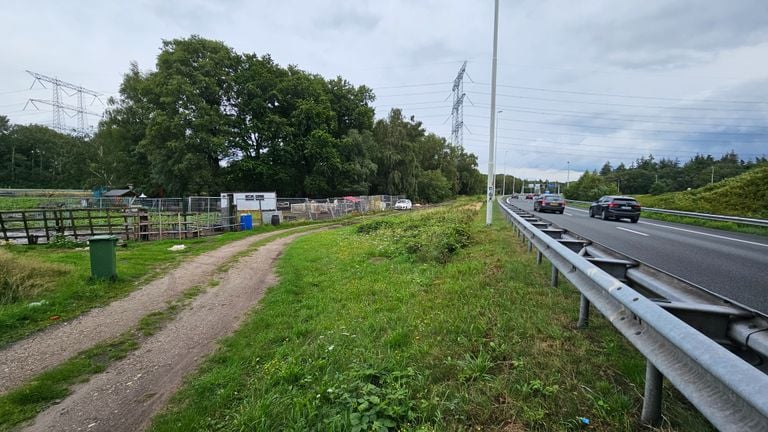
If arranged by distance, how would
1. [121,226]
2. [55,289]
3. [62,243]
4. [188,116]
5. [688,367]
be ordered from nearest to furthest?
[688,367]
[55,289]
[62,243]
[121,226]
[188,116]

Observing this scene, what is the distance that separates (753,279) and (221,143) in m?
43.5

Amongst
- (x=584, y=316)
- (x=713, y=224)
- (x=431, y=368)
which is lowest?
(x=431, y=368)

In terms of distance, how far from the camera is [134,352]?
472 centimetres

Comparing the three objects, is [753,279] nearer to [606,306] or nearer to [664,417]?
[606,306]

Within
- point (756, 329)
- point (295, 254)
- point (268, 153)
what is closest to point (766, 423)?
point (756, 329)

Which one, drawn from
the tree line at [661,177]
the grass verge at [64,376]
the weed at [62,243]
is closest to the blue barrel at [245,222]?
the weed at [62,243]

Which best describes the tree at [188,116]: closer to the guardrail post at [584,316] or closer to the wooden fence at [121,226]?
the wooden fence at [121,226]

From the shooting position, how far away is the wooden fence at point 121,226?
48.9 feet

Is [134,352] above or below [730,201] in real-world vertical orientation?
below

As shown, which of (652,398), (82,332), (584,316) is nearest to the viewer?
(652,398)

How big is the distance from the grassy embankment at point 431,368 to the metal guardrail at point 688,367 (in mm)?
431

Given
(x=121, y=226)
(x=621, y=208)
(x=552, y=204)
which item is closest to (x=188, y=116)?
(x=121, y=226)

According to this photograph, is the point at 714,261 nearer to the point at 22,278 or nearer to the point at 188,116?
the point at 22,278

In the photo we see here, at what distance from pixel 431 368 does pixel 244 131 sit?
46535 millimetres
